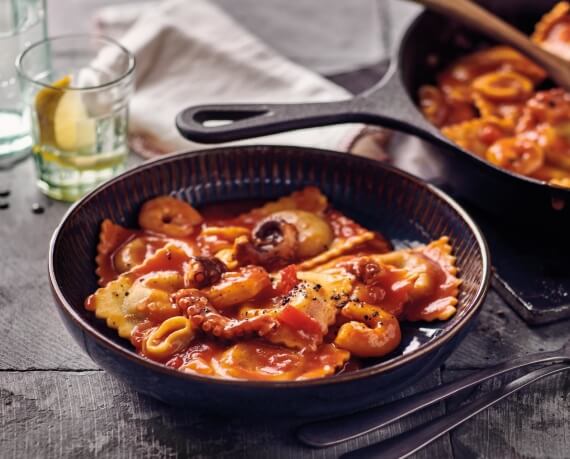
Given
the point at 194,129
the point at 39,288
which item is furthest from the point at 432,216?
the point at 39,288

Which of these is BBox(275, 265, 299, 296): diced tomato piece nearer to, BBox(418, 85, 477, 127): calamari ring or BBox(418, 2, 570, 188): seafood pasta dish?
BBox(418, 2, 570, 188): seafood pasta dish

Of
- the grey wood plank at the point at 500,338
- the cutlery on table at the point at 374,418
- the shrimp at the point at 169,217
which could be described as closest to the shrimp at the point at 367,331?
the cutlery on table at the point at 374,418

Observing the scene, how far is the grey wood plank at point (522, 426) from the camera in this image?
265 cm

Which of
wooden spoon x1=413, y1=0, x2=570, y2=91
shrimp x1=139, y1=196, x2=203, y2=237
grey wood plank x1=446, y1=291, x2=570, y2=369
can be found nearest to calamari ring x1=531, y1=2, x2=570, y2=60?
wooden spoon x1=413, y1=0, x2=570, y2=91

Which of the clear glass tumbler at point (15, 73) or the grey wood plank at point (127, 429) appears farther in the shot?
the clear glass tumbler at point (15, 73)

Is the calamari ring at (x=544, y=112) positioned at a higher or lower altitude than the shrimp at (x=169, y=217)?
higher

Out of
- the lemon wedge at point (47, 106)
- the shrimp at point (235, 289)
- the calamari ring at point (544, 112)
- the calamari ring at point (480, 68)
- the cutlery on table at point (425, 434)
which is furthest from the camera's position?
the calamari ring at point (480, 68)

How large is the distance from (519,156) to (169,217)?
1.42 metres

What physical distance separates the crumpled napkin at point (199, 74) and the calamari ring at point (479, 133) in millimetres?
449

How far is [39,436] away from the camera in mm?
2621

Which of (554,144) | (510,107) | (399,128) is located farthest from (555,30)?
(399,128)

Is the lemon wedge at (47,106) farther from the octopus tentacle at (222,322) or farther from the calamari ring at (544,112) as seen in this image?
the calamari ring at (544,112)

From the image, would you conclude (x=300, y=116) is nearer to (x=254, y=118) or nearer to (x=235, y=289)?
(x=254, y=118)

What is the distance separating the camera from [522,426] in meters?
2.74
